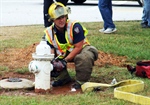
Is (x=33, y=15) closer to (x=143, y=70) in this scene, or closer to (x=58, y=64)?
(x=143, y=70)

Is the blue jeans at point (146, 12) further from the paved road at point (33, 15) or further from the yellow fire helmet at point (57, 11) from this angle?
the yellow fire helmet at point (57, 11)

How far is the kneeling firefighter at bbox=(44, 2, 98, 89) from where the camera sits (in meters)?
5.80

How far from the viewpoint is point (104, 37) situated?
939cm

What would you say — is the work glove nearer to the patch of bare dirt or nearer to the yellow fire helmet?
the yellow fire helmet

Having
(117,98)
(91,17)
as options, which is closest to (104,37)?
(117,98)

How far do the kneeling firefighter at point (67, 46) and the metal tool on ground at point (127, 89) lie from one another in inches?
10.1

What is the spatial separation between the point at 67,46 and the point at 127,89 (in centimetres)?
94

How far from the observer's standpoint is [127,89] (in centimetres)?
542

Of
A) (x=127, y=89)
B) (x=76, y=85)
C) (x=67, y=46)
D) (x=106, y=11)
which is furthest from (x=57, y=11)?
(x=106, y=11)

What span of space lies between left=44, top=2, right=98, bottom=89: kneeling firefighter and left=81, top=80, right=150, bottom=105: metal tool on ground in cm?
26

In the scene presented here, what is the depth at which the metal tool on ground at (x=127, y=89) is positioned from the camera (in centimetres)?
494

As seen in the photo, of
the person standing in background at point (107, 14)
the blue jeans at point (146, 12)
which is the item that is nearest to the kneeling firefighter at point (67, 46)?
the person standing in background at point (107, 14)

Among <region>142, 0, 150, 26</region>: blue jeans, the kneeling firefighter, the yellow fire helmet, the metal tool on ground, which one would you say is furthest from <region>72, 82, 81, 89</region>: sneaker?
<region>142, 0, 150, 26</region>: blue jeans

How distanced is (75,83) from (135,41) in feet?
10.7
